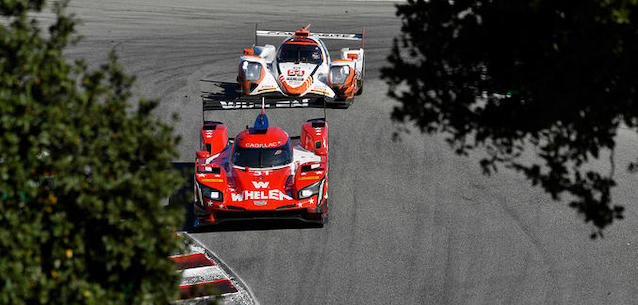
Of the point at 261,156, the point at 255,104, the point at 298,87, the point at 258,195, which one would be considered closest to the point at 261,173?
the point at 261,156

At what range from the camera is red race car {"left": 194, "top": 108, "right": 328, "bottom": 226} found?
11.4m

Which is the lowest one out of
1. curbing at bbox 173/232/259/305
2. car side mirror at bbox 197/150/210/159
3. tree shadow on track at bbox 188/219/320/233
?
curbing at bbox 173/232/259/305

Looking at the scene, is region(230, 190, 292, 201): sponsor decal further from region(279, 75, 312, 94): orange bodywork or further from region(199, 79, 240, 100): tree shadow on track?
region(199, 79, 240, 100): tree shadow on track

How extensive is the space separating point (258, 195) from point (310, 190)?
841mm

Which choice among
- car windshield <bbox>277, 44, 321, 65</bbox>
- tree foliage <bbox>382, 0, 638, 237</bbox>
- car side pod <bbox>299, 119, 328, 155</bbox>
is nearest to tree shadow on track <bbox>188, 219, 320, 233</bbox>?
car side pod <bbox>299, 119, 328, 155</bbox>

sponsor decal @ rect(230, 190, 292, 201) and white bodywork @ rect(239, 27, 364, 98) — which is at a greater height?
white bodywork @ rect(239, 27, 364, 98)

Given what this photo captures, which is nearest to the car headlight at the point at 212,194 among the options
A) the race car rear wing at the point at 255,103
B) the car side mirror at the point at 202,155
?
the car side mirror at the point at 202,155

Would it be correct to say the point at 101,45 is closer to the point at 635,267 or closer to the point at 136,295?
the point at 635,267

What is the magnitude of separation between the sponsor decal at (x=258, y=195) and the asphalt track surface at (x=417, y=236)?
62 centimetres

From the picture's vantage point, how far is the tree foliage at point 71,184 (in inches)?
187

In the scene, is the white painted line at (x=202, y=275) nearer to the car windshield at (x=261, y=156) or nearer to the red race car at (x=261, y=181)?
the red race car at (x=261, y=181)

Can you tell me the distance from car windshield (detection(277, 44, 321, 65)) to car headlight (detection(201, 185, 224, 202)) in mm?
7797

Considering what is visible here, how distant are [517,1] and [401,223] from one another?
7.10 m

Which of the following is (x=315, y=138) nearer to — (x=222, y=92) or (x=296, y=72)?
(x=296, y=72)
